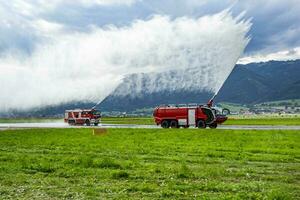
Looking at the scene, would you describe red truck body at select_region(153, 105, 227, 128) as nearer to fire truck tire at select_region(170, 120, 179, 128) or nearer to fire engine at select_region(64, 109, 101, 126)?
fire truck tire at select_region(170, 120, 179, 128)

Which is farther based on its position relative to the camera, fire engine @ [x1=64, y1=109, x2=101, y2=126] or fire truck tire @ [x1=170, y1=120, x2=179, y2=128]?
fire engine @ [x1=64, y1=109, x2=101, y2=126]

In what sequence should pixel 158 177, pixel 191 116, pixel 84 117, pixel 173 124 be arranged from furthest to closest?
pixel 84 117 → pixel 173 124 → pixel 191 116 → pixel 158 177

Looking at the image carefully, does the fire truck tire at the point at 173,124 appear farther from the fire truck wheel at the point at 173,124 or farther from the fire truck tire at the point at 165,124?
the fire truck tire at the point at 165,124

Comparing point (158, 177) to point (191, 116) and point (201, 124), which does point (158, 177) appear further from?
point (191, 116)

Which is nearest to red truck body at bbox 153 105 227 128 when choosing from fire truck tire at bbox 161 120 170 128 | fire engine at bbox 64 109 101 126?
fire truck tire at bbox 161 120 170 128

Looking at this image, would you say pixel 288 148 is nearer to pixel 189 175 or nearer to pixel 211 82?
pixel 189 175

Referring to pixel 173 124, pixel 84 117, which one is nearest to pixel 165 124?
pixel 173 124

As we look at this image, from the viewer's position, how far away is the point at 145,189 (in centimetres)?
1836

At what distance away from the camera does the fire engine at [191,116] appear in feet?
253

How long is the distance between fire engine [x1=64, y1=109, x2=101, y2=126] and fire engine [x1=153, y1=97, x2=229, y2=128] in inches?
1149

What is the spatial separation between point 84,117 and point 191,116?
38.3m

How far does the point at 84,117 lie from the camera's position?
108 metres

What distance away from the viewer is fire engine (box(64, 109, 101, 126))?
10675 centimetres

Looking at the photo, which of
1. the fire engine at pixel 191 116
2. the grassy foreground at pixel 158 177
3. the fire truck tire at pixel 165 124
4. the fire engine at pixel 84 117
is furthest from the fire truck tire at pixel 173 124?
the grassy foreground at pixel 158 177
